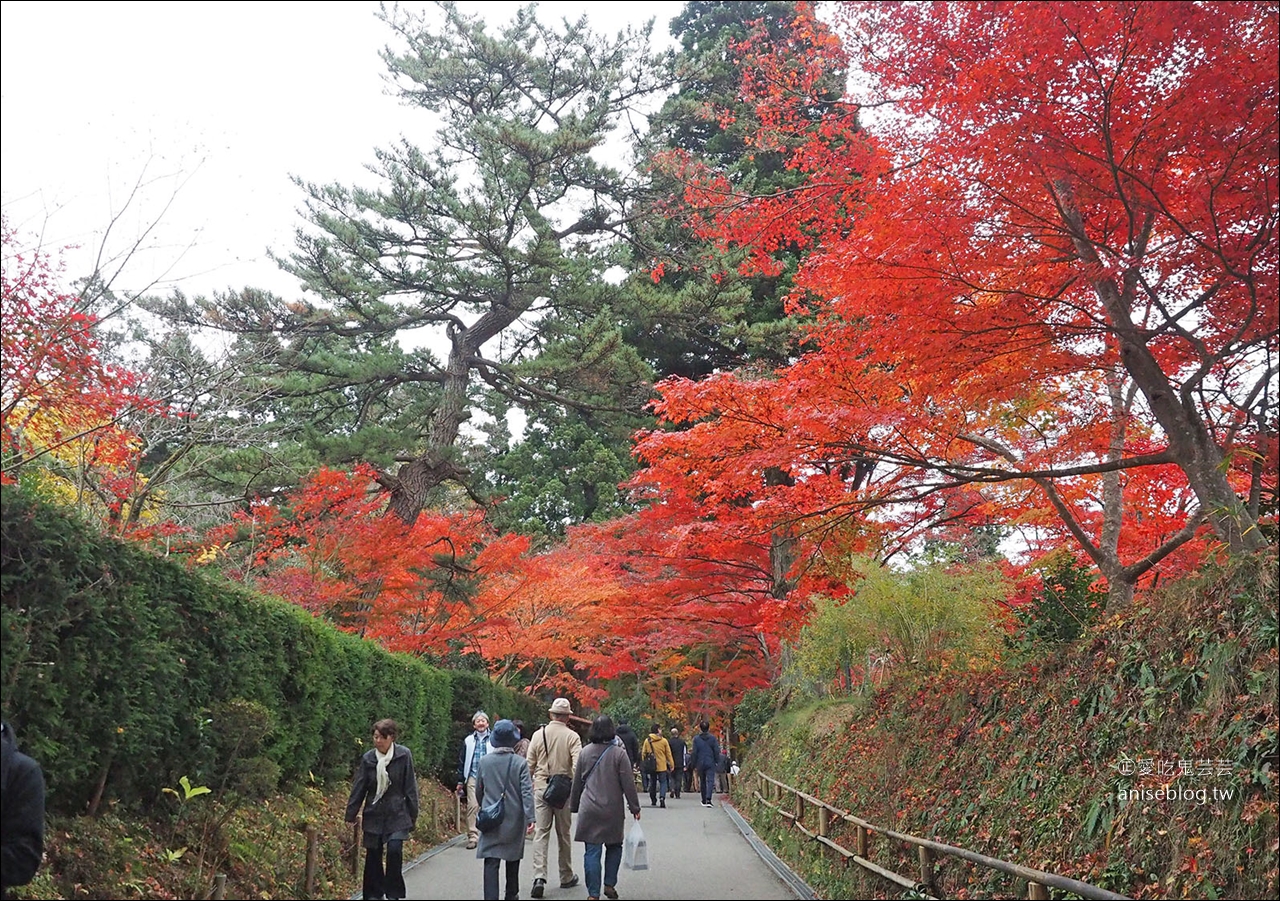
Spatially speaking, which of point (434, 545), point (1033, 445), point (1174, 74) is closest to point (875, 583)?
point (1033, 445)

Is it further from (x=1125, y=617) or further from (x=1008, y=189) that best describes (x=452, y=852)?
(x=1008, y=189)

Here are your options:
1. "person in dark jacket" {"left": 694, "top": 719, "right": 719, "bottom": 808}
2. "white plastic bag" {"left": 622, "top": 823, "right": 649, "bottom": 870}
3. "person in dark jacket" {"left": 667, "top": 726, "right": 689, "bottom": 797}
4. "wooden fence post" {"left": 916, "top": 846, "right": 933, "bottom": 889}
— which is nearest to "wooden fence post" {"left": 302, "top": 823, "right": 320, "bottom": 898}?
"white plastic bag" {"left": 622, "top": 823, "right": 649, "bottom": 870}

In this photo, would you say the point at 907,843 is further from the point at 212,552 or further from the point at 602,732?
the point at 212,552

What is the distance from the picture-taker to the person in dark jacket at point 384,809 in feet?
24.3

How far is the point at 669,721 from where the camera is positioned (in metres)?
37.8

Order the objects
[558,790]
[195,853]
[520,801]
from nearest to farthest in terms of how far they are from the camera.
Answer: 1. [195,853]
2. [520,801]
3. [558,790]

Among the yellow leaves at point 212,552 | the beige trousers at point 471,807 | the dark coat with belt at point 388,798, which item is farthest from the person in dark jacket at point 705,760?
the dark coat with belt at point 388,798

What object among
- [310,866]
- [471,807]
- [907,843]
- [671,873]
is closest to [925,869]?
[907,843]

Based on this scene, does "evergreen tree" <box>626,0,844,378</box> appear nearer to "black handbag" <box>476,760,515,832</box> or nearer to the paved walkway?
the paved walkway

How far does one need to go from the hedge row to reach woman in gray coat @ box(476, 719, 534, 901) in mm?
1974

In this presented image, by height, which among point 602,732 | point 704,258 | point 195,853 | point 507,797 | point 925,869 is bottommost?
point 925,869

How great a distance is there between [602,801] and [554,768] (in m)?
1.06

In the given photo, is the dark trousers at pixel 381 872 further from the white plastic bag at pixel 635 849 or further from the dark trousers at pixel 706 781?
the dark trousers at pixel 706 781

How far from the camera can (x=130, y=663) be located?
20.8 ft
